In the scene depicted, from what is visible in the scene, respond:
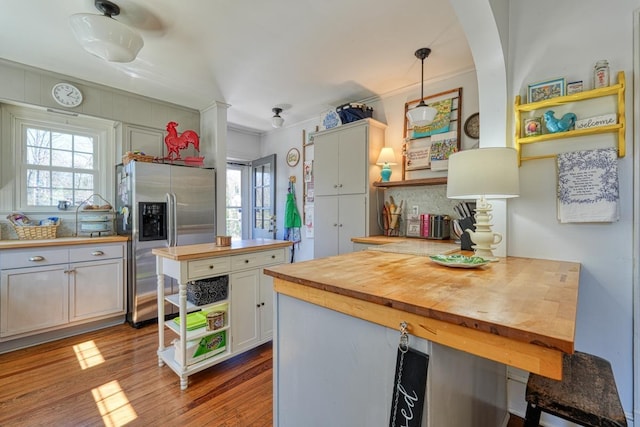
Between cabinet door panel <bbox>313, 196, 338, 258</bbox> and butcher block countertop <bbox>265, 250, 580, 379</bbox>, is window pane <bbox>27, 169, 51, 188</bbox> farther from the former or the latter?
butcher block countertop <bbox>265, 250, 580, 379</bbox>

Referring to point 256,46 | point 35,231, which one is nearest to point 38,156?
point 35,231

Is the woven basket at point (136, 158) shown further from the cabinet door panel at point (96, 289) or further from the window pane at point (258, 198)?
the window pane at point (258, 198)

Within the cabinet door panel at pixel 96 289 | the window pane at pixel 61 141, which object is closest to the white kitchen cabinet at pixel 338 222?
the cabinet door panel at pixel 96 289

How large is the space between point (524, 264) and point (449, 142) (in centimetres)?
168

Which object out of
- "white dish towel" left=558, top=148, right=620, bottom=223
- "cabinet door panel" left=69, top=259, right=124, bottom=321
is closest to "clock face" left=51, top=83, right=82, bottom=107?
"cabinet door panel" left=69, top=259, right=124, bottom=321

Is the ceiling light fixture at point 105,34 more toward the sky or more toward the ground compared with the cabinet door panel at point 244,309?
more toward the sky

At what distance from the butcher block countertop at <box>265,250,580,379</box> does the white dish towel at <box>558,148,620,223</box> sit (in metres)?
0.31

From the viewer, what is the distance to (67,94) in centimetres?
291

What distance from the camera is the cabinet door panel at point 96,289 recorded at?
106 inches

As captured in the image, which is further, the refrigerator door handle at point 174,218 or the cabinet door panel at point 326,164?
the cabinet door panel at point 326,164

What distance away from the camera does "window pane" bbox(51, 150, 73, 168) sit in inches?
122

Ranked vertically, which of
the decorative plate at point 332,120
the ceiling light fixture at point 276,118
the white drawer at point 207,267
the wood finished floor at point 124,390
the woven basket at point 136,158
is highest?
the ceiling light fixture at point 276,118

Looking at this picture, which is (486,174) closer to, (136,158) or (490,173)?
(490,173)

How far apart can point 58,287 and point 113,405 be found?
1.52 meters
